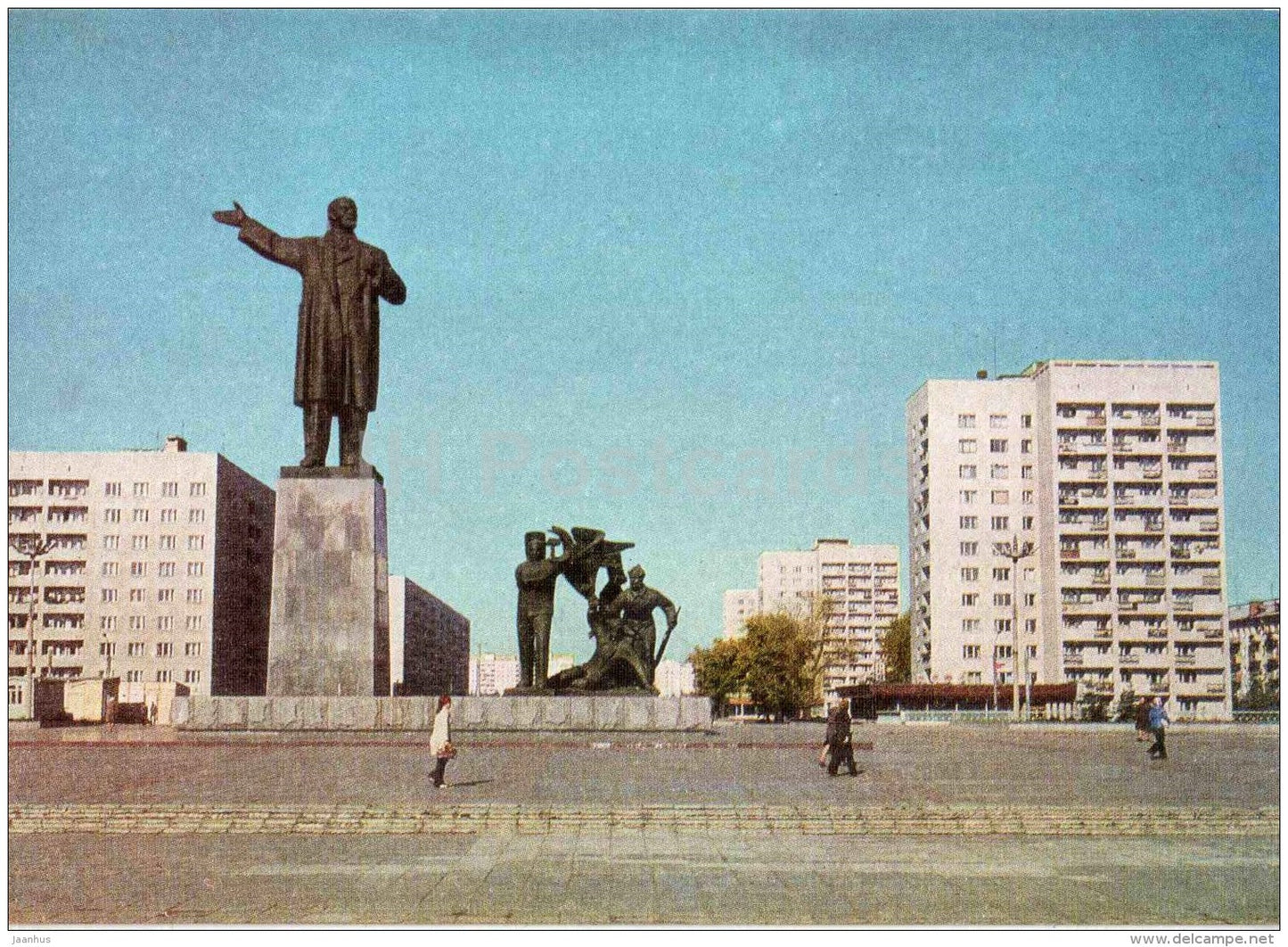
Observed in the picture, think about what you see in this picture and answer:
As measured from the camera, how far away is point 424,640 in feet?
434

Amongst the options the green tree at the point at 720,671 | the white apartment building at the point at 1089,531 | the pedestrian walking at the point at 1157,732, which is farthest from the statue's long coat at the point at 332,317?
the green tree at the point at 720,671

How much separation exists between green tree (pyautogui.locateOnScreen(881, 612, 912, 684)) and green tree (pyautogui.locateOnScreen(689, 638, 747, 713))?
13.8 m

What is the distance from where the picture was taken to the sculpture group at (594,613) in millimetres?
26453

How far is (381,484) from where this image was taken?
81.1 feet

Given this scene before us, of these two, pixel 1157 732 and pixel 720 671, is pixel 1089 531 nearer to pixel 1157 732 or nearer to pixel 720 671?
pixel 720 671

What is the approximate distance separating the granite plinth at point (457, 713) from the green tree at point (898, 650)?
86799 mm

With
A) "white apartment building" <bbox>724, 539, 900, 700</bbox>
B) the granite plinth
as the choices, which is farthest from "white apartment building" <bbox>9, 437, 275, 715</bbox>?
"white apartment building" <bbox>724, 539, 900, 700</bbox>

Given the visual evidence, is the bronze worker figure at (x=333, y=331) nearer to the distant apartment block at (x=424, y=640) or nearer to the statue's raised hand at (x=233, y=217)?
the statue's raised hand at (x=233, y=217)

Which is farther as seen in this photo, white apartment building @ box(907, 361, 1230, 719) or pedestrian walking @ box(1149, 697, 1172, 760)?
white apartment building @ box(907, 361, 1230, 719)

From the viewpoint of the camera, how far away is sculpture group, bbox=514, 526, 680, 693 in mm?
26453

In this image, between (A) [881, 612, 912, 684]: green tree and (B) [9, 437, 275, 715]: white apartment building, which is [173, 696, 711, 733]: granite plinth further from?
(A) [881, 612, 912, 684]: green tree

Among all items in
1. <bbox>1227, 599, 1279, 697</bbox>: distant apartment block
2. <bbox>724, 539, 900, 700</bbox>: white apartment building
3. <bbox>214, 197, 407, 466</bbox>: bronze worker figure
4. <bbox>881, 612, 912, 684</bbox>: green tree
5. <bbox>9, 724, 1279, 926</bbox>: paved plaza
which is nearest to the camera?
<bbox>9, 724, 1279, 926</bbox>: paved plaza

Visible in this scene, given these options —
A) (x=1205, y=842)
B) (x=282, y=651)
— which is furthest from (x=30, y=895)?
(x=282, y=651)

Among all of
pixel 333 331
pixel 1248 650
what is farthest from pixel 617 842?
pixel 1248 650
